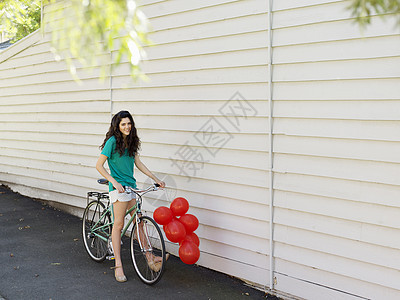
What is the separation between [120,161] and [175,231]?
3.14ft

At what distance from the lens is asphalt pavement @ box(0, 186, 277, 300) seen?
5172 millimetres

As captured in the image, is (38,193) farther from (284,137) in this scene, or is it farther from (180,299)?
(284,137)

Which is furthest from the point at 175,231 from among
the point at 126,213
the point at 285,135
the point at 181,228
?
the point at 285,135

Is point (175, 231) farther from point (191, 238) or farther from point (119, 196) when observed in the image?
point (119, 196)

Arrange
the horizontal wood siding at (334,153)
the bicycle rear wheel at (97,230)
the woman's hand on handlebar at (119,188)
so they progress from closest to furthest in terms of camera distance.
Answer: the horizontal wood siding at (334,153)
the woman's hand on handlebar at (119,188)
the bicycle rear wheel at (97,230)

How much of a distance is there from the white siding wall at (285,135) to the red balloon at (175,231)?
1.91 ft

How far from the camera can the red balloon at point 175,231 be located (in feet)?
17.0

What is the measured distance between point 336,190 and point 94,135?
4.25 m

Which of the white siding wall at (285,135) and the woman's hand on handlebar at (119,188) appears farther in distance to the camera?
the woman's hand on handlebar at (119,188)

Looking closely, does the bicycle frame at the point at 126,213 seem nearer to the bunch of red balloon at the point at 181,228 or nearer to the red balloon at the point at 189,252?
the bunch of red balloon at the point at 181,228

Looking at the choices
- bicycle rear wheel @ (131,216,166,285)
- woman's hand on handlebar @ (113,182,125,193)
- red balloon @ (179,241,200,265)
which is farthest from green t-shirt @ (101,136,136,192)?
red balloon @ (179,241,200,265)

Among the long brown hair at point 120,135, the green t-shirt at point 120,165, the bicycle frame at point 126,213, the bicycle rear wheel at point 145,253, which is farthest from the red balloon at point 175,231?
the long brown hair at point 120,135

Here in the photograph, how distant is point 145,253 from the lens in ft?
17.6

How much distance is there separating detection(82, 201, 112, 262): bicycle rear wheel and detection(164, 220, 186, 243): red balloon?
3.05 feet
